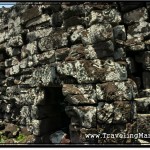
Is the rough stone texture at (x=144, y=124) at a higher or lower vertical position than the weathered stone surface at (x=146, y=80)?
lower

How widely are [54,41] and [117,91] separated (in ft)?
5.99

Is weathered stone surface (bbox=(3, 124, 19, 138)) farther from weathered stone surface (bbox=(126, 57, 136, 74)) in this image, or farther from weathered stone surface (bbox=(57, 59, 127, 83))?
weathered stone surface (bbox=(126, 57, 136, 74))

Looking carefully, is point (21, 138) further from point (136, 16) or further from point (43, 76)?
point (136, 16)

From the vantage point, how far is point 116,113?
5.16 metres

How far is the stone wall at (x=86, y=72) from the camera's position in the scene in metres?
5.22

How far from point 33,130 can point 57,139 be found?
24.7 inches

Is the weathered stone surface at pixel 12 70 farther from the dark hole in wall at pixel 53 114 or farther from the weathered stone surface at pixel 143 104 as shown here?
the weathered stone surface at pixel 143 104

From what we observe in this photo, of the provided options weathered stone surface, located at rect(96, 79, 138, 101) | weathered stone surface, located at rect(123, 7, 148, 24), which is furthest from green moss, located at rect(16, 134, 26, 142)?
weathered stone surface, located at rect(123, 7, 148, 24)

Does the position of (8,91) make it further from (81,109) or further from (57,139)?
(81,109)

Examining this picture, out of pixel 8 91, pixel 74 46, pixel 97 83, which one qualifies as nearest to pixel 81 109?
pixel 97 83

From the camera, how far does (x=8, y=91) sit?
25.6ft

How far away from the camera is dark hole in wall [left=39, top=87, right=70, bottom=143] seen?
6.37m

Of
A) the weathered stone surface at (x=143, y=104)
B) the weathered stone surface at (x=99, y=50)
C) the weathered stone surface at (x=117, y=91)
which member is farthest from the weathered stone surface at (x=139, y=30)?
the weathered stone surface at (x=143, y=104)

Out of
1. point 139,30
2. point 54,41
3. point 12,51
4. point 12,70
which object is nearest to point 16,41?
point 12,51
